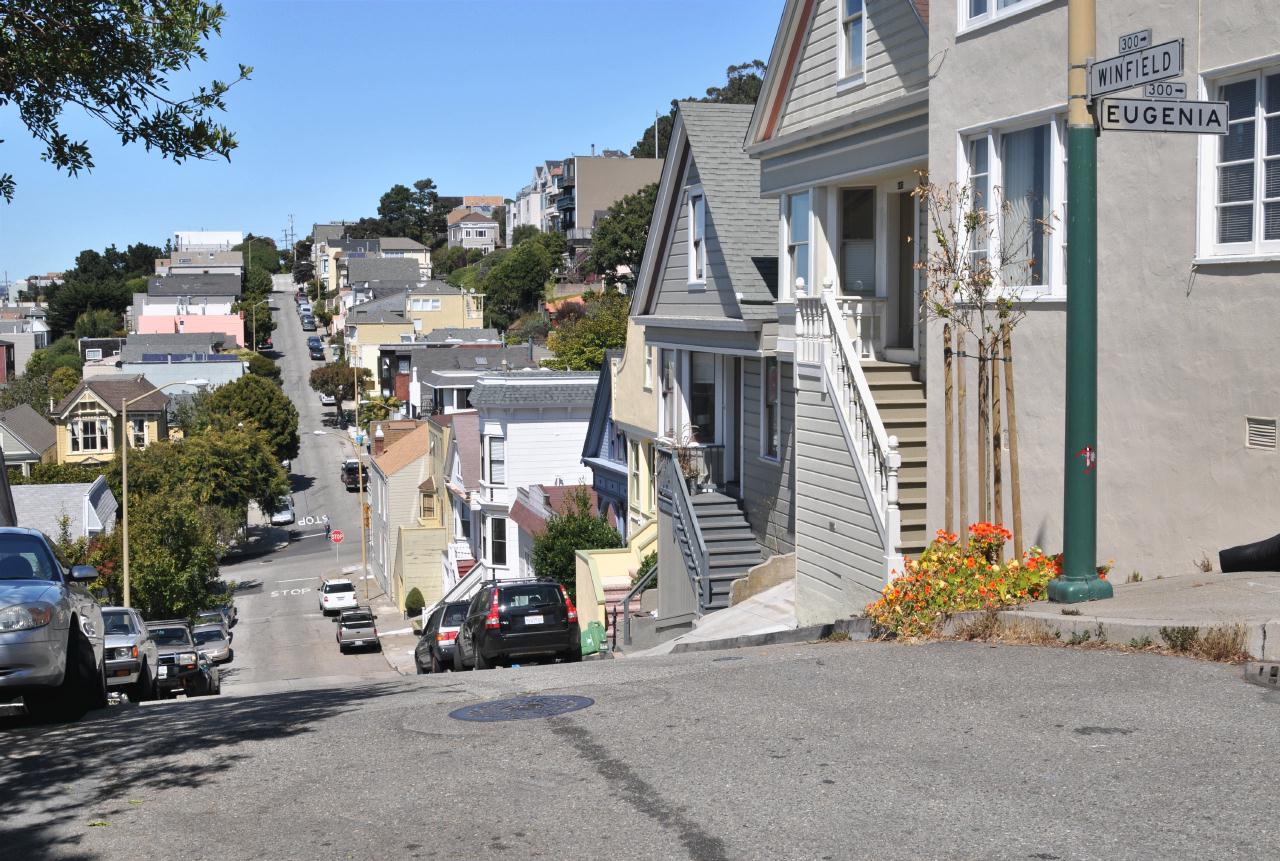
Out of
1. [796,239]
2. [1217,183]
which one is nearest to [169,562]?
A: [796,239]

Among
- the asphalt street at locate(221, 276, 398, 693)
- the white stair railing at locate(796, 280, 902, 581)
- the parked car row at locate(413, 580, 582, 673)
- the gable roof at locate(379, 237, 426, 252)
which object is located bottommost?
the asphalt street at locate(221, 276, 398, 693)

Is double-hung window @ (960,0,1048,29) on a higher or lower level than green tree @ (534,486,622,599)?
higher

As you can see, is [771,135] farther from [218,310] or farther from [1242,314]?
[218,310]

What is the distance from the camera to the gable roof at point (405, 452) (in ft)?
202

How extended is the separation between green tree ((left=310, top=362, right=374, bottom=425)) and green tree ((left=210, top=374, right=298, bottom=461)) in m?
16.9

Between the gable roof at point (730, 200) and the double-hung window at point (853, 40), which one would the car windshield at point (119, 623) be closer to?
the gable roof at point (730, 200)

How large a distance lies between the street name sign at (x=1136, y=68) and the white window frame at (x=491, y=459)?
118 feet

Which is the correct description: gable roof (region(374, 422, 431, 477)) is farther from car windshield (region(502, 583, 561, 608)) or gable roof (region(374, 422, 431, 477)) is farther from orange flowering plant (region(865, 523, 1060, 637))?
orange flowering plant (region(865, 523, 1060, 637))

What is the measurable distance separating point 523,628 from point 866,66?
30.7 ft

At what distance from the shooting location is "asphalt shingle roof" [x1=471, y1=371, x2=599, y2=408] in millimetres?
44500

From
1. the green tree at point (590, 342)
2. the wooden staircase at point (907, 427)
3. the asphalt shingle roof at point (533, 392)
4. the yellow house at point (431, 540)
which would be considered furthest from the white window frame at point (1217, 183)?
the green tree at point (590, 342)

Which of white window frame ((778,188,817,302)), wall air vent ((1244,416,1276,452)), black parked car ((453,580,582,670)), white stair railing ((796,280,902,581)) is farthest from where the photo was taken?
black parked car ((453,580,582,670))

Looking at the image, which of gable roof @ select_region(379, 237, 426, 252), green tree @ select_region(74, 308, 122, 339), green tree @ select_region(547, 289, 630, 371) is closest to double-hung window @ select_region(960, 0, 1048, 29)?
green tree @ select_region(547, 289, 630, 371)

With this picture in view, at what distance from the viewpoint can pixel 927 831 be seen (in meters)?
6.09
